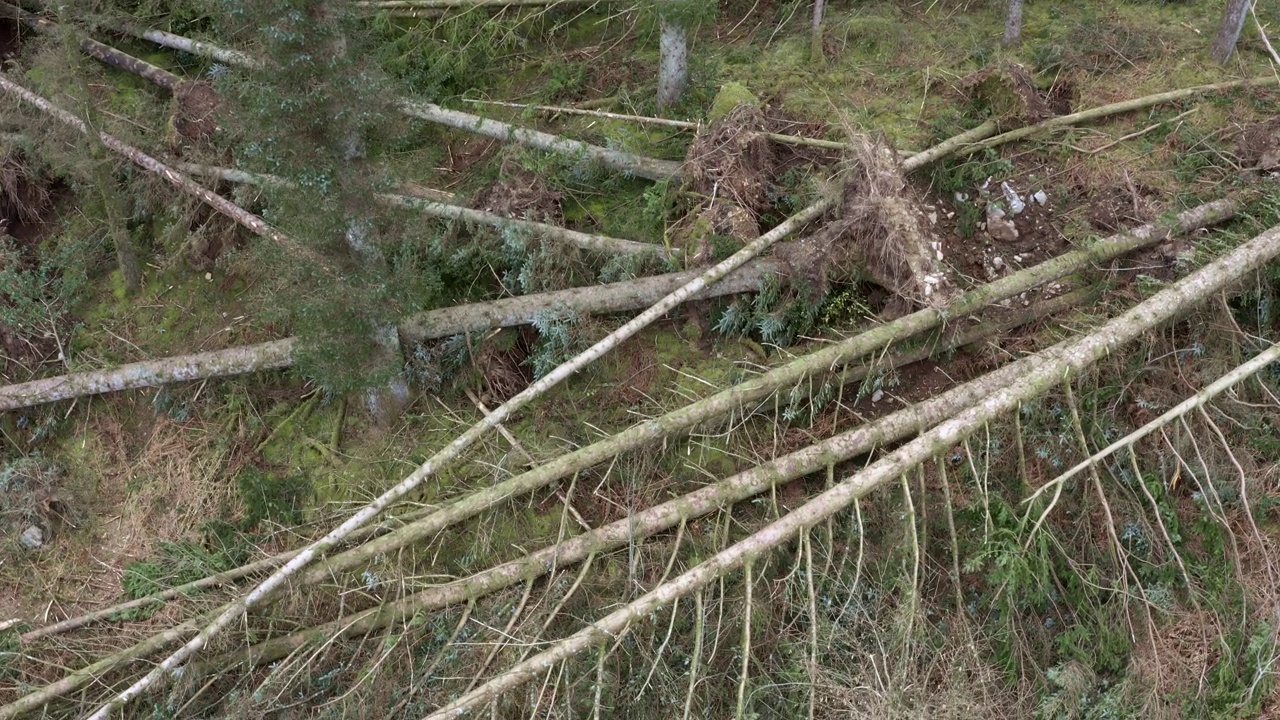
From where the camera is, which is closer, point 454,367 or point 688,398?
point 688,398

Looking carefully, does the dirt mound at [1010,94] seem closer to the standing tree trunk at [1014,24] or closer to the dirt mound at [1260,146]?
the standing tree trunk at [1014,24]

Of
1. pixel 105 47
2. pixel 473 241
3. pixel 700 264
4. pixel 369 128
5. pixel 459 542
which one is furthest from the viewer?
pixel 105 47

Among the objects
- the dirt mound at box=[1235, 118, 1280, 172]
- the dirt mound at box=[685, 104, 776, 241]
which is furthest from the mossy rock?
the dirt mound at box=[1235, 118, 1280, 172]

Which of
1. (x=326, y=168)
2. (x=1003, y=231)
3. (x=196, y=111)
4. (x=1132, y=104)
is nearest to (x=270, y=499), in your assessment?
(x=326, y=168)

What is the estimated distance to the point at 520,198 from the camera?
717 centimetres

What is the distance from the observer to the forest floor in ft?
15.9

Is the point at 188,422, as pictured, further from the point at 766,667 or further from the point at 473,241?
the point at 766,667

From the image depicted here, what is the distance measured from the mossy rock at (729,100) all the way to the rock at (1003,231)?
7.24 ft

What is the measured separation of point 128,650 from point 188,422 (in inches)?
88.0

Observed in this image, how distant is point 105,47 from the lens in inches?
367

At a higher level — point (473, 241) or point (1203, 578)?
point (473, 241)

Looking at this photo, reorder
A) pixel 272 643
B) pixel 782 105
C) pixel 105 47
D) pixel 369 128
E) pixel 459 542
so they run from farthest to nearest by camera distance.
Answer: pixel 105 47 < pixel 782 105 < pixel 459 542 < pixel 272 643 < pixel 369 128

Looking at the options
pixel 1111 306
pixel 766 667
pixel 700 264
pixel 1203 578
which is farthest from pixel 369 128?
pixel 1203 578

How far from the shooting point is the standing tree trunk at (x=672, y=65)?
25.4 ft
